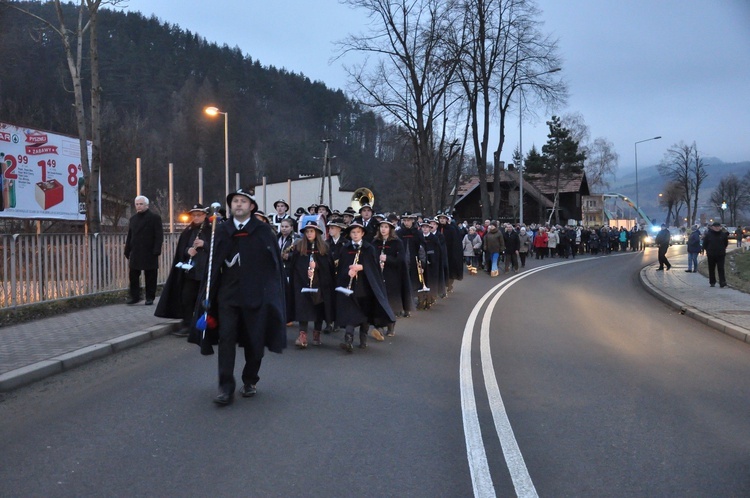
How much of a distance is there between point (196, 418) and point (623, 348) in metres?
6.08

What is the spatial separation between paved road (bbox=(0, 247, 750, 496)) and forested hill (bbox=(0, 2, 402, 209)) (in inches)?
1357

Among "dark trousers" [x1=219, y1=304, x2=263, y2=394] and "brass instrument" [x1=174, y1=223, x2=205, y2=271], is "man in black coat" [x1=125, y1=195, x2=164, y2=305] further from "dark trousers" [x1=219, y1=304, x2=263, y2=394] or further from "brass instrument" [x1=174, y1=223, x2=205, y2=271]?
"dark trousers" [x1=219, y1=304, x2=263, y2=394]

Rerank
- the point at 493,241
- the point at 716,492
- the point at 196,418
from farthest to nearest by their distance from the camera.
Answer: the point at 493,241 → the point at 196,418 → the point at 716,492

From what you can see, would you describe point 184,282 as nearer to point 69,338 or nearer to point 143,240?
point 69,338

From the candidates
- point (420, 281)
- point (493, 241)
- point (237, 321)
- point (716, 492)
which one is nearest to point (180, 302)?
point (237, 321)

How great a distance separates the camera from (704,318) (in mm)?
12289

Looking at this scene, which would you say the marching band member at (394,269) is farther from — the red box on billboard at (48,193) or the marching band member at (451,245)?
the red box on billboard at (48,193)

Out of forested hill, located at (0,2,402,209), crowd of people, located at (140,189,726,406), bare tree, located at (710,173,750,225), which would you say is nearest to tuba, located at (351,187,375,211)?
crowd of people, located at (140,189,726,406)

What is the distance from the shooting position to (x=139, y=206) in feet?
37.6

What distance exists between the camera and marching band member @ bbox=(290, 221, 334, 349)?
29.5ft

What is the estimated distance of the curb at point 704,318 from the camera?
10423mm

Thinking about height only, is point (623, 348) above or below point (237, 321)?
below

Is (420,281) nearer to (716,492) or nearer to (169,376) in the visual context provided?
(169,376)

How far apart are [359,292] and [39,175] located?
43.2 ft
